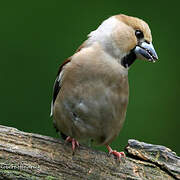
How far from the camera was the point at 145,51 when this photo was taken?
3900mm

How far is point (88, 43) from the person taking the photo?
13.2 feet

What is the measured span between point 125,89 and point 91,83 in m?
0.29

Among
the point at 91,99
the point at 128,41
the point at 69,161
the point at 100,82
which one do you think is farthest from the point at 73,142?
the point at 128,41

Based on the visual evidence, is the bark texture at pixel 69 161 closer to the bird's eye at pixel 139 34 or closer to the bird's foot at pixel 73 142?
the bird's foot at pixel 73 142

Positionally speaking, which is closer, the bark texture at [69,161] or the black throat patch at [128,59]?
the bark texture at [69,161]

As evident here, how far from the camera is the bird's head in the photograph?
12.8 ft

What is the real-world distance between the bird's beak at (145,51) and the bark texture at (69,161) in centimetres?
67

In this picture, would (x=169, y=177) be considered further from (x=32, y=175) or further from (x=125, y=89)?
(x=32, y=175)

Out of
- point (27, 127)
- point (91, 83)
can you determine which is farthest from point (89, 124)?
point (27, 127)

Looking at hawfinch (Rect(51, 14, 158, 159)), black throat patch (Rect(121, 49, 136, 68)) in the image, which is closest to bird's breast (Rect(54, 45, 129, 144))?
hawfinch (Rect(51, 14, 158, 159))

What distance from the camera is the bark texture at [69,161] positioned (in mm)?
3473

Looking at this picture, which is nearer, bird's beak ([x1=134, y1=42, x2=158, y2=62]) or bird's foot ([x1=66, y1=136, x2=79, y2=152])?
bird's foot ([x1=66, y1=136, x2=79, y2=152])

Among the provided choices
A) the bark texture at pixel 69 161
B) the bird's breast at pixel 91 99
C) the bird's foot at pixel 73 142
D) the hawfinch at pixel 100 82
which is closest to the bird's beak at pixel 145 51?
the hawfinch at pixel 100 82

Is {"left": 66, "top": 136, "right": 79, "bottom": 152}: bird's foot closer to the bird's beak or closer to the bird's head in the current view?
the bird's head
